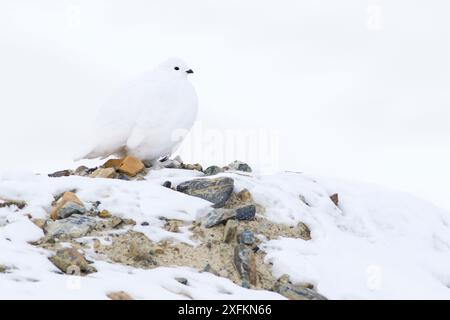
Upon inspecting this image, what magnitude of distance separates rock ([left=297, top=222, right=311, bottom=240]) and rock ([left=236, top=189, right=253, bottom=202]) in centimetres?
76

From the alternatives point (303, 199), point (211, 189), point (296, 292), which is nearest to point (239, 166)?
point (303, 199)

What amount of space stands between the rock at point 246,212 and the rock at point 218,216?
0.24 feet

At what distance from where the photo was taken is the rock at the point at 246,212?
852cm

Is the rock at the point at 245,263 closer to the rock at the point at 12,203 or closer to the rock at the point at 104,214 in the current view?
the rock at the point at 104,214

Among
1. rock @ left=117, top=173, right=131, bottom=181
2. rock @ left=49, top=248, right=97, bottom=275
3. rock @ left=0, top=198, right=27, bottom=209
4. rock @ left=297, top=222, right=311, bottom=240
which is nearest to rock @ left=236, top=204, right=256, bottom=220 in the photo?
rock @ left=297, top=222, right=311, bottom=240

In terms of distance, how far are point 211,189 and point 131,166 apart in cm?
161

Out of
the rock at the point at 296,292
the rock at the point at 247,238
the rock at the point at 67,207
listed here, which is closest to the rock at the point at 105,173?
the rock at the point at 67,207

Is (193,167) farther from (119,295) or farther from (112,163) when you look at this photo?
(119,295)

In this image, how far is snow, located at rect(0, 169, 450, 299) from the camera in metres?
6.60

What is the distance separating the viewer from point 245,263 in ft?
24.6

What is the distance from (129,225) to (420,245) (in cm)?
431

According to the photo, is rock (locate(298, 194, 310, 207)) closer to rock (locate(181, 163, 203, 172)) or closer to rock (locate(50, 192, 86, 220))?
rock (locate(181, 163, 203, 172))
